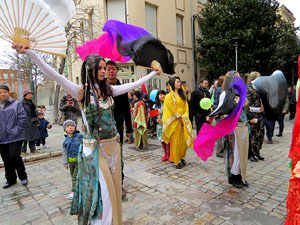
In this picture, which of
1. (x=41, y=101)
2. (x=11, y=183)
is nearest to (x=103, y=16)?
(x=11, y=183)

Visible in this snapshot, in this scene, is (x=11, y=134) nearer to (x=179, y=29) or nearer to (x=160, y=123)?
(x=160, y=123)

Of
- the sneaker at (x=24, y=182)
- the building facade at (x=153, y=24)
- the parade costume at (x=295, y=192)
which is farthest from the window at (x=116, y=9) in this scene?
the parade costume at (x=295, y=192)

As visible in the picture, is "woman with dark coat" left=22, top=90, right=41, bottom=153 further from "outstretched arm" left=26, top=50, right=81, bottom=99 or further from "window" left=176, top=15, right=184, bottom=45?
"window" left=176, top=15, right=184, bottom=45

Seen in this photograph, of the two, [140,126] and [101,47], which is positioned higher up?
[101,47]

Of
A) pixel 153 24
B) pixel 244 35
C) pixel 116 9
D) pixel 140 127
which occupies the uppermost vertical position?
pixel 116 9

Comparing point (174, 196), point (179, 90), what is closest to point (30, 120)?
point (179, 90)

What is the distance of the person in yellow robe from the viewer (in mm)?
4953

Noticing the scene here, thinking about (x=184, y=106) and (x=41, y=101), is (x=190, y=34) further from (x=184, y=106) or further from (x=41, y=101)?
(x=41, y=101)

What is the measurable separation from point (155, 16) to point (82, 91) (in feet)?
45.0

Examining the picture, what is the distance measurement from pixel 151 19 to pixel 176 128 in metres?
11.2

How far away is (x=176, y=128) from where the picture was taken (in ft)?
16.5

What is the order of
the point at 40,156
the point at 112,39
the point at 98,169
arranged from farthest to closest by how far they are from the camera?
1. the point at 40,156
2. the point at 112,39
3. the point at 98,169

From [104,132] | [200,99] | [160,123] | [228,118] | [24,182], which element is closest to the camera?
[104,132]

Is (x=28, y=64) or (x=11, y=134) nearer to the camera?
(x=11, y=134)
